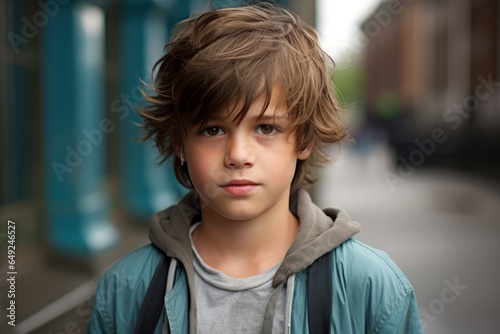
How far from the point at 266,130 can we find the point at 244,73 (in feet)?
0.58

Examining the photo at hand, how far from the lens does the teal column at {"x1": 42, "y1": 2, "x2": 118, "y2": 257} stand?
624cm

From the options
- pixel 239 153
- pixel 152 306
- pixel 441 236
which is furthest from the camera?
pixel 441 236

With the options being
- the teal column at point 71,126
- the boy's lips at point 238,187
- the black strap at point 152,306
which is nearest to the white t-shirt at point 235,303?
the black strap at point 152,306

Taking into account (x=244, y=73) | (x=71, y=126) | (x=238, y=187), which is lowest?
(x=71, y=126)

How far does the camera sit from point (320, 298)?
1.75m

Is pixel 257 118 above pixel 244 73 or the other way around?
the other way around

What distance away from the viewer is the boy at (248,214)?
69.4 inches

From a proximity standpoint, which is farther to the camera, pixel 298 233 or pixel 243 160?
pixel 298 233

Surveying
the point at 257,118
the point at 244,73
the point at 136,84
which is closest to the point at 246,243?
the point at 257,118

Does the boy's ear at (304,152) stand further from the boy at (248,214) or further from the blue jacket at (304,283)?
the blue jacket at (304,283)

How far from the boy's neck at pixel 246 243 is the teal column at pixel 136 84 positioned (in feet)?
22.5

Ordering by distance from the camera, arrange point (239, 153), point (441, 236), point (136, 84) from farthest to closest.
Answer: point (441, 236) < point (136, 84) < point (239, 153)

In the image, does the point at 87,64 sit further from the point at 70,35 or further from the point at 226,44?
the point at 226,44

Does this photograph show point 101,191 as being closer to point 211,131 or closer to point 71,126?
point 71,126
